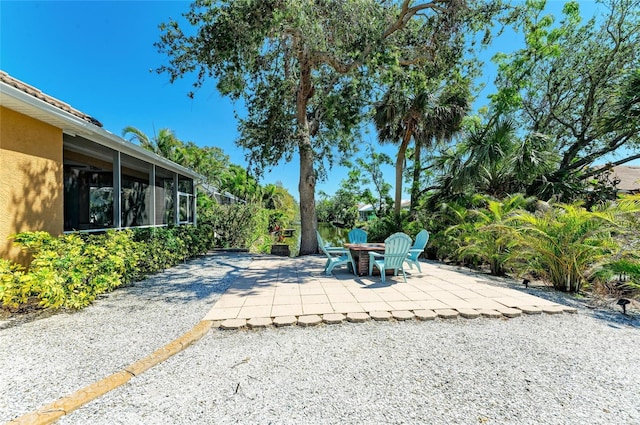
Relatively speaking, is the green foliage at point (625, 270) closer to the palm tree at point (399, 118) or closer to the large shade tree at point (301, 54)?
Answer: the large shade tree at point (301, 54)

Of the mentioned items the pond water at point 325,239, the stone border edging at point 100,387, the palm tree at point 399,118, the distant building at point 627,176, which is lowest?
the pond water at point 325,239

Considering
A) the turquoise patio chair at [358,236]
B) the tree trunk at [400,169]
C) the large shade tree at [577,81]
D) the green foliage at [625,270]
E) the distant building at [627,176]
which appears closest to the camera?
the green foliage at [625,270]

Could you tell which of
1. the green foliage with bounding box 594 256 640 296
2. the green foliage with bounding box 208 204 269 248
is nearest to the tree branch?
the green foliage with bounding box 594 256 640 296

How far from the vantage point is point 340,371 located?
270cm

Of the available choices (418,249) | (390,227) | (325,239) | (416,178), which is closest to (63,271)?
(418,249)

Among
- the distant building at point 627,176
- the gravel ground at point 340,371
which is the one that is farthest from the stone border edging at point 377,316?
the distant building at point 627,176

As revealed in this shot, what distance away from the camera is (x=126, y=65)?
453 inches

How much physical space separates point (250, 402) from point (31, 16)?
34.5ft

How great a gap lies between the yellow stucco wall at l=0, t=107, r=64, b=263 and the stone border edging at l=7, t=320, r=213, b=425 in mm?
3559

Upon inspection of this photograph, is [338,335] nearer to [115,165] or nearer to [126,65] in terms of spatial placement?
[115,165]

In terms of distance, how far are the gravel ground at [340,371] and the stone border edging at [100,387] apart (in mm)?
81

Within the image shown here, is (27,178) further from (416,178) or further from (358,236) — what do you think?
(416,178)

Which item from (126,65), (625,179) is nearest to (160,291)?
(126,65)

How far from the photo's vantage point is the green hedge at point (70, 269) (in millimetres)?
3906
